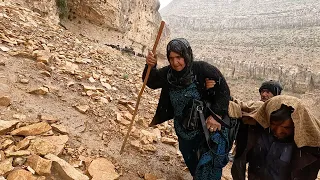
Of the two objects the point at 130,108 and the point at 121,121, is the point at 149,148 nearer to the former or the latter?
the point at 121,121

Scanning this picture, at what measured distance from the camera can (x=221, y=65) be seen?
39688 millimetres

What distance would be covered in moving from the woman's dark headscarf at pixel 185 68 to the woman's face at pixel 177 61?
0.03m

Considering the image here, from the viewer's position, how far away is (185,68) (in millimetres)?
2141

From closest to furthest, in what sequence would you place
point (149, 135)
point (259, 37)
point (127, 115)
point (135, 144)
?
point (135, 144) < point (149, 135) < point (127, 115) < point (259, 37)

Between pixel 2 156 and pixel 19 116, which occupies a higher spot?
pixel 19 116

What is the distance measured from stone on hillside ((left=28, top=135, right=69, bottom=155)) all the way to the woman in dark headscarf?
1133mm

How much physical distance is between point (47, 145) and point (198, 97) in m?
1.42

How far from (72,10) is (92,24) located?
103cm

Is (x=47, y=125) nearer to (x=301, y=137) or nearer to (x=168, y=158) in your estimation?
(x=168, y=158)

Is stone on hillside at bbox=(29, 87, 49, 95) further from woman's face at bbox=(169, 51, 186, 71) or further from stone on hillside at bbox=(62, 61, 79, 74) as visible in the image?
woman's face at bbox=(169, 51, 186, 71)

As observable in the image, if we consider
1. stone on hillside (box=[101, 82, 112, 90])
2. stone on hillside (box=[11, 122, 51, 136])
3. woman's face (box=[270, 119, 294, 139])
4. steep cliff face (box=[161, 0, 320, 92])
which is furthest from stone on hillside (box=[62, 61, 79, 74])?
steep cliff face (box=[161, 0, 320, 92])

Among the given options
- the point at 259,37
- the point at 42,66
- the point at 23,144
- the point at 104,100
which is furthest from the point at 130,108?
the point at 259,37

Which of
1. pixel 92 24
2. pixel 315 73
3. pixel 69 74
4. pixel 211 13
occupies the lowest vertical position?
pixel 69 74

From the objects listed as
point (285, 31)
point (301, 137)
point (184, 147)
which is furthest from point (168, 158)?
point (285, 31)
